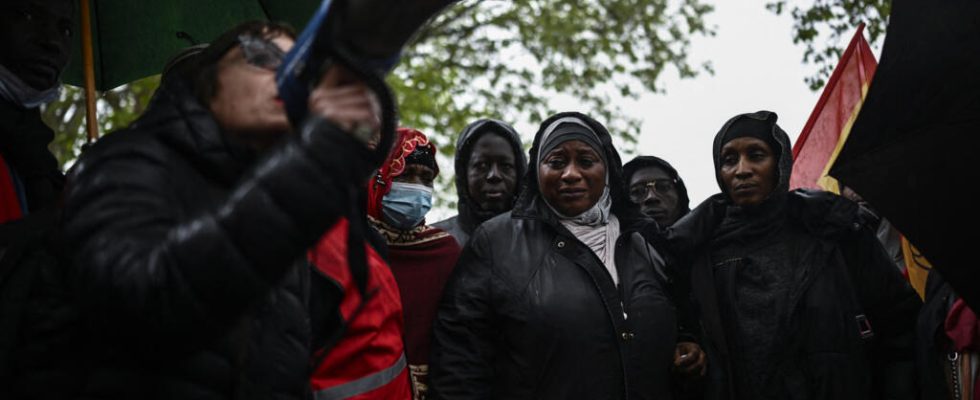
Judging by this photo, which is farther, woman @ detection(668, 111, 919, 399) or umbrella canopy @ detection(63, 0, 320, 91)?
woman @ detection(668, 111, 919, 399)

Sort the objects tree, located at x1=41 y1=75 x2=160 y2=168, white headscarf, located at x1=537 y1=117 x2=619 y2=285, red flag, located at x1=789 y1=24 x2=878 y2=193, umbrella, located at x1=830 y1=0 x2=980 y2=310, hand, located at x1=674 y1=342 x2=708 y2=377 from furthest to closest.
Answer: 1. tree, located at x1=41 y1=75 x2=160 y2=168
2. red flag, located at x1=789 y1=24 x2=878 y2=193
3. white headscarf, located at x1=537 y1=117 x2=619 y2=285
4. hand, located at x1=674 y1=342 x2=708 y2=377
5. umbrella, located at x1=830 y1=0 x2=980 y2=310

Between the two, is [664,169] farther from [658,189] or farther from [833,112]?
[833,112]

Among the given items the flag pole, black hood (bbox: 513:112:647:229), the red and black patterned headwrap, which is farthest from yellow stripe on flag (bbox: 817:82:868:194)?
the flag pole

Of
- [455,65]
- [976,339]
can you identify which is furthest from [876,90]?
[455,65]

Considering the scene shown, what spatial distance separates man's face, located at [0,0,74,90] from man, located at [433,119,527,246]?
3.00 metres

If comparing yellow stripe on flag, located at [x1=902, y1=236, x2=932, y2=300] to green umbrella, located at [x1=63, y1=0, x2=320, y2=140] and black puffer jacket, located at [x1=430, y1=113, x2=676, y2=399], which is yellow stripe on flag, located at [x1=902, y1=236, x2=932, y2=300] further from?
green umbrella, located at [x1=63, y1=0, x2=320, y2=140]

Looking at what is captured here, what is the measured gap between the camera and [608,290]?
4359 millimetres

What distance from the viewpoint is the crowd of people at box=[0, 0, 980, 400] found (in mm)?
1503

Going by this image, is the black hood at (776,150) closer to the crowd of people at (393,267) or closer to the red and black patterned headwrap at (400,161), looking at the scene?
the crowd of people at (393,267)

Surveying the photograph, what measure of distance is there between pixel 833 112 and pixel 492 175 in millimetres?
2931

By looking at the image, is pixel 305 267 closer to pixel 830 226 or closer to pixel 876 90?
pixel 876 90

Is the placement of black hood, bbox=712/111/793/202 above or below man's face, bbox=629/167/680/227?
above

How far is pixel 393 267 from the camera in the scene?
4.83 m

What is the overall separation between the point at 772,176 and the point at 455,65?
38.9 ft
